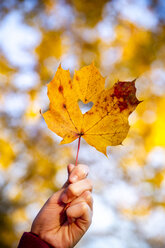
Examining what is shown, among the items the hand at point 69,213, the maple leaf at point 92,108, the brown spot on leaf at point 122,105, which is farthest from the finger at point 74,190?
Result: the brown spot on leaf at point 122,105

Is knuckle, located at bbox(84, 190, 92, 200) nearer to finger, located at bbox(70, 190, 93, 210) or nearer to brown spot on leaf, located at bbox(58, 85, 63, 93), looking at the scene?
finger, located at bbox(70, 190, 93, 210)

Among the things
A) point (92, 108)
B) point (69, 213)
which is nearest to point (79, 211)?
point (69, 213)

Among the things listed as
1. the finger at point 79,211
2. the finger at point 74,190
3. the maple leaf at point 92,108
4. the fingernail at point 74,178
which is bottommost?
the finger at point 79,211

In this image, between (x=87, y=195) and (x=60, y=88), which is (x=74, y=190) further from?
(x=60, y=88)

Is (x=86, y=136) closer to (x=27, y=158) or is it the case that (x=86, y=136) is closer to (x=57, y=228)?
(x=57, y=228)

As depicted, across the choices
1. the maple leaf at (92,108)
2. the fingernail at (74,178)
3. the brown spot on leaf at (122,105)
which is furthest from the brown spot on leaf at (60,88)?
the fingernail at (74,178)

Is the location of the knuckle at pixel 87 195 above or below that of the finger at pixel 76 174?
below

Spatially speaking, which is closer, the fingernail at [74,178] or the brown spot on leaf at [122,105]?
the brown spot on leaf at [122,105]

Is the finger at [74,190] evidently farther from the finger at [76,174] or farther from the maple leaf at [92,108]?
the maple leaf at [92,108]
